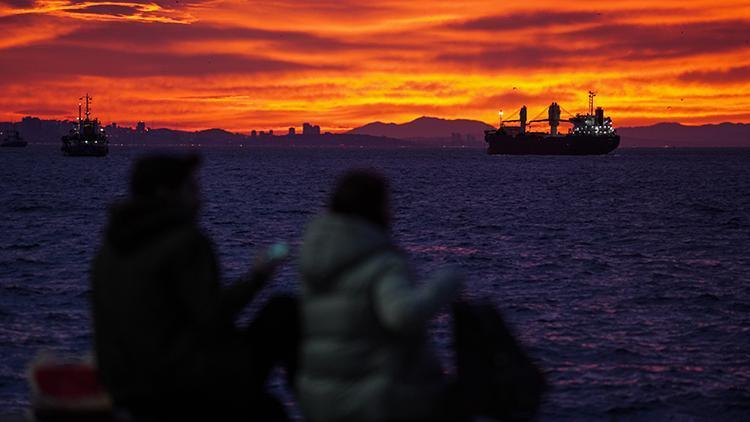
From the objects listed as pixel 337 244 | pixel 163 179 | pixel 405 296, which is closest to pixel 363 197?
pixel 337 244

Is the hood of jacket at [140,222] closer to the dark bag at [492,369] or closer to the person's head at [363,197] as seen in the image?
the person's head at [363,197]

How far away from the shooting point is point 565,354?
18797 mm

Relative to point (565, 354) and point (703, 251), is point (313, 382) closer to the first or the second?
point (565, 354)

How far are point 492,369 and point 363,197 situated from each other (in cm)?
116

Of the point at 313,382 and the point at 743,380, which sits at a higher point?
the point at 313,382

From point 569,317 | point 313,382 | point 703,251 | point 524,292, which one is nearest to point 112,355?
point 313,382

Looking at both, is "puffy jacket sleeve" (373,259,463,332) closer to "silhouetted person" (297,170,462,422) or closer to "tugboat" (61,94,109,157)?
"silhouetted person" (297,170,462,422)

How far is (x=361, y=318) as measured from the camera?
3914 millimetres

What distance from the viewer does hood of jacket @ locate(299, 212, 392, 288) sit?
3.88m

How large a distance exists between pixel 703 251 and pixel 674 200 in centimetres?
3673

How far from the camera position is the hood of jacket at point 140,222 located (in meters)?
4.05

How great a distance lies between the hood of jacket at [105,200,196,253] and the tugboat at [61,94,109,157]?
6849 inches

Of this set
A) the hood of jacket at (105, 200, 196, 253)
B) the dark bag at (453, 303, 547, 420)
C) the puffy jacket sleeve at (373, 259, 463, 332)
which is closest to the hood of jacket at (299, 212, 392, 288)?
the puffy jacket sleeve at (373, 259, 463, 332)

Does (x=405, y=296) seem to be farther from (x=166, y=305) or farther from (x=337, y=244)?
(x=166, y=305)
